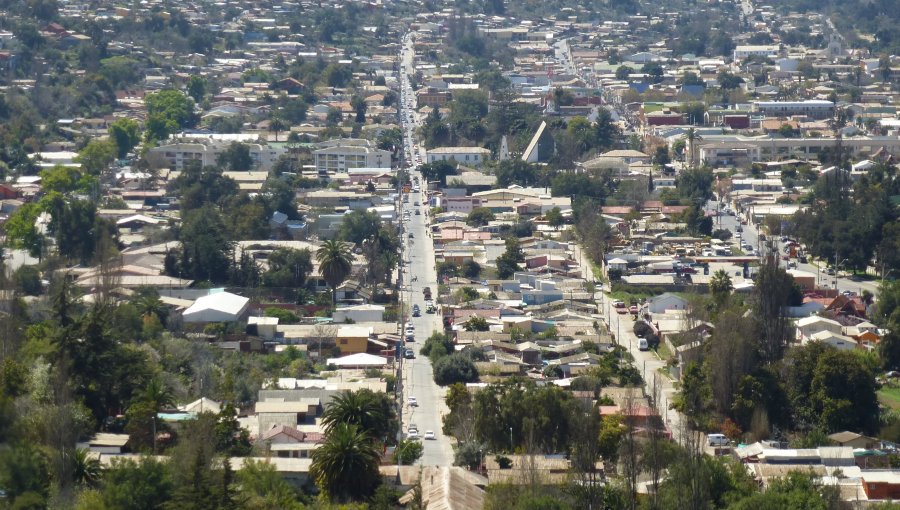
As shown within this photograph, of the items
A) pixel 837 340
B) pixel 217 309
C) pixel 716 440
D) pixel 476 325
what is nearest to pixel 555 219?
pixel 476 325

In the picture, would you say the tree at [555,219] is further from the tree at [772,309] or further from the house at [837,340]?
the tree at [772,309]

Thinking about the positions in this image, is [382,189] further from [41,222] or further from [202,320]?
[202,320]

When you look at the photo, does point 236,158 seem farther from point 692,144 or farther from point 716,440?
point 716,440

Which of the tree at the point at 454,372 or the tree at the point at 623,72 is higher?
the tree at the point at 454,372

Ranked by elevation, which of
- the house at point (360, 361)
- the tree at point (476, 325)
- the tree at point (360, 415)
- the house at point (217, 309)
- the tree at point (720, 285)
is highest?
the tree at point (360, 415)

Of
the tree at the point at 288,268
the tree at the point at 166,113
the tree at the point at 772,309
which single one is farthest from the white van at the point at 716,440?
the tree at the point at 166,113

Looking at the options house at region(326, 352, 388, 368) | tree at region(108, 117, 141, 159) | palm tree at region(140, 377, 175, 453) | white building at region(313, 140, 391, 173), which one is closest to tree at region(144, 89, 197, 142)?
tree at region(108, 117, 141, 159)

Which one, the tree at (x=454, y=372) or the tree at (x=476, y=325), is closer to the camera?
the tree at (x=454, y=372)

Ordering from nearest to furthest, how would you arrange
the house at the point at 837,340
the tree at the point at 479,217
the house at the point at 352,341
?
the house at the point at 352,341 < the house at the point at 837,340 < the tree at the point at 479,217
